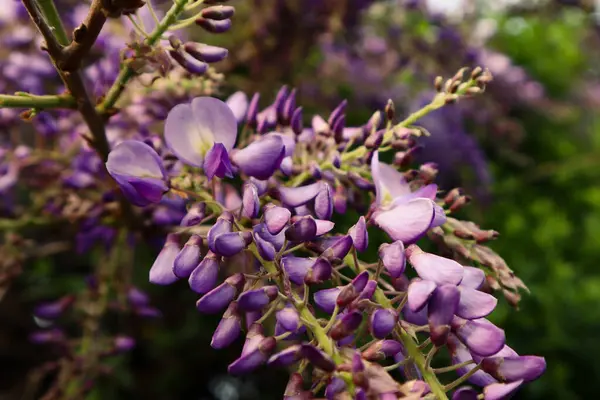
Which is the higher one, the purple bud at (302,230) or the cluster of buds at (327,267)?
the purple bud at (302,230)

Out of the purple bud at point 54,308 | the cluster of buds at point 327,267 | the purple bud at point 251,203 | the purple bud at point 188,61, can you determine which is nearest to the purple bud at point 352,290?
the cluster of buds at point 327,267

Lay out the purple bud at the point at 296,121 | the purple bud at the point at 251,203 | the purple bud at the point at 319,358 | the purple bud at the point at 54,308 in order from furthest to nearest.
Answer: the purple bud at the point at 54,308
the purple bud at the point at 296,121
the purple bud at the point at 251,203
the purple bud at the point at 319,358

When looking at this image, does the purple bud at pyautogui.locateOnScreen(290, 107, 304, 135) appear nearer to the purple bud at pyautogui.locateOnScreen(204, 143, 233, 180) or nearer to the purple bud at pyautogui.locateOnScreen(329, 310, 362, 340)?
the purple bud at pyautogui.locateOnScreen(204, 143, 233, 180)

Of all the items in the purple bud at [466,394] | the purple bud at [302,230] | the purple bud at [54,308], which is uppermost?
the purple bud at [302,230]

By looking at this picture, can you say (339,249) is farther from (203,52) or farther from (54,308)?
(54,308)

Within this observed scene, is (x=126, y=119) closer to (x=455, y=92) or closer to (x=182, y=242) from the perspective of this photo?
(x=182, y=242)

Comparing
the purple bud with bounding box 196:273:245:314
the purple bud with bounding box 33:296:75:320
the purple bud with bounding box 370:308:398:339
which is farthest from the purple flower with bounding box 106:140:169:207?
the purple bud with bounding box 33:296:75:320

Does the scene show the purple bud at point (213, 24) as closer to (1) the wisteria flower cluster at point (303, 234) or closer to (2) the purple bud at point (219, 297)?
(1) the wisteria flower cluster at point (303, 234)

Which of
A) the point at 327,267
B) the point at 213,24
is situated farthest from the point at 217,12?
the point at 327,267
